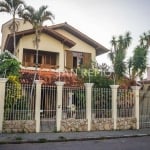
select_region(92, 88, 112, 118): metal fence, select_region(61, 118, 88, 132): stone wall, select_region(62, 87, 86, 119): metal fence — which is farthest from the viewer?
select_region(92, 88, 112, 118): metal fence

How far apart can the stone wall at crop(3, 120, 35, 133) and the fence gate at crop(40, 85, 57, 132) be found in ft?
1.97

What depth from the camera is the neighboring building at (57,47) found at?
24.5 metres

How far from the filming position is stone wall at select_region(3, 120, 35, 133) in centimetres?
1390

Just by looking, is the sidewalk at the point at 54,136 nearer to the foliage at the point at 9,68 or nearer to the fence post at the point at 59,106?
the fence post at the point at 59,106

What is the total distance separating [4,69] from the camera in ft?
57.7

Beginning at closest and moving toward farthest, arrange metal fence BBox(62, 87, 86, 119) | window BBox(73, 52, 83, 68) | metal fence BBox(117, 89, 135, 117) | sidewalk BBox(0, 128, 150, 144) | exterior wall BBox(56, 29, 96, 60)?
sidewalk BBox(0, 128, 150, 144), metal fence BBox(62, 87, 86, 119), metal fence BBox(117, 89, 135, 117), window BBox(73, 52, 83, 68), exterior wall BBox(56, 29, 96, 60)

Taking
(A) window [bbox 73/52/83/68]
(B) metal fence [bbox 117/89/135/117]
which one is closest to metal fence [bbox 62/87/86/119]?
(B) metal fence [bbox 117/89/135/117]

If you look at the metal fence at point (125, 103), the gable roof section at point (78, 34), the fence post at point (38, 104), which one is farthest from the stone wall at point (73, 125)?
the gable roof section at point (78, 34)

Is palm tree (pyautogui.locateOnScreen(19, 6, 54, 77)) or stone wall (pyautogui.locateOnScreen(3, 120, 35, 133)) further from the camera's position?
palm tree (pyautogui.locateOnScreen(19, 6, 54, 77))

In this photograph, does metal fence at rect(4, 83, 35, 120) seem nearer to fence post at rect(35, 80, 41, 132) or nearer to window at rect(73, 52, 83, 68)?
fence post at rect(35, 80, 41, 132)

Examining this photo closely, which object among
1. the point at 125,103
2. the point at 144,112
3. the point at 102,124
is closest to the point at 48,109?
the point at 102,124

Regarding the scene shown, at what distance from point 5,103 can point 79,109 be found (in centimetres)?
393

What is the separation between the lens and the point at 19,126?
14102 millimetres

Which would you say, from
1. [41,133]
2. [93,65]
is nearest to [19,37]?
[93,65]
